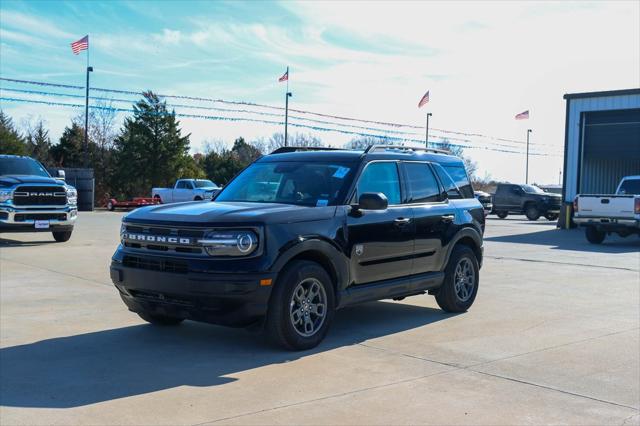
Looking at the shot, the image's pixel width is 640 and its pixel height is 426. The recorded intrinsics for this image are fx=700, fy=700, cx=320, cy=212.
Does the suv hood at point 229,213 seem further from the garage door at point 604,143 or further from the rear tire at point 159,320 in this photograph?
Result: the garage door at point 604,143

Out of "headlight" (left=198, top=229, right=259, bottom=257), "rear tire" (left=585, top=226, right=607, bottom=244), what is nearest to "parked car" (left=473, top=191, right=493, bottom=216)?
"rear tire" (left=585, top=226, right=607, bottom=244)

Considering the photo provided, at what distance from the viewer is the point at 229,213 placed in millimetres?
6191

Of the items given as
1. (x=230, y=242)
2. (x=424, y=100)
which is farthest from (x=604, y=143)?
(x=230, y=242)

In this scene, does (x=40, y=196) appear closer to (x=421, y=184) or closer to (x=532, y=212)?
(x=421, y=184)

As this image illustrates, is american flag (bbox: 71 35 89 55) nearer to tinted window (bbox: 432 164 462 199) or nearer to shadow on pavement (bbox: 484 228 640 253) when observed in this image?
shadow on pavement (bbox: 484 228 640 253)

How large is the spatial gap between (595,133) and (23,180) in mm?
23432

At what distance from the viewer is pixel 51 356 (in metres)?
6.15

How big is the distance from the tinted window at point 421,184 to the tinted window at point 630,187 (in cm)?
1493

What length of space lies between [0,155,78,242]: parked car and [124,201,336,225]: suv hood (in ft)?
33.1

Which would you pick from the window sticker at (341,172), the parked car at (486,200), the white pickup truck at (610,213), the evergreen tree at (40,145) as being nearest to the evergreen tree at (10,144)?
the evergreen tree at (40,145)

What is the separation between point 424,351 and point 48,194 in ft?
40.0

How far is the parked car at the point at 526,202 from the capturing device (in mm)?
35812

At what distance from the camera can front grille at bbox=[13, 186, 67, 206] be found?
1566cm

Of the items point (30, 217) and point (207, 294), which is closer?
point (207, 294)
